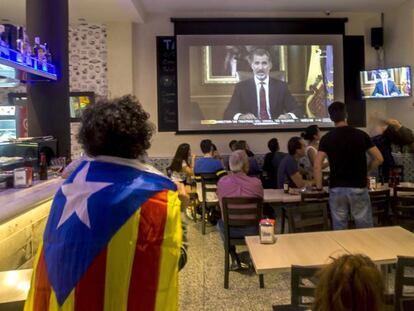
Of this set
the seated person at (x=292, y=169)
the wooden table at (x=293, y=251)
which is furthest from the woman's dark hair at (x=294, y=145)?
the wooden table at (x=293, y=251)

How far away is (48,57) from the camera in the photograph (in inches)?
161

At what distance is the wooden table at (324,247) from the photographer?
7.91ft

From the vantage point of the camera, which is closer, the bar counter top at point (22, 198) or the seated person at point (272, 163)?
the bar counter top at point (22, 198)

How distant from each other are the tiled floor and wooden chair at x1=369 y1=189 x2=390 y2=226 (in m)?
1.19

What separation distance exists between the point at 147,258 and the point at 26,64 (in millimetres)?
2786

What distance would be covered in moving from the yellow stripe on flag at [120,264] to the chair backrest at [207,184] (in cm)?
417

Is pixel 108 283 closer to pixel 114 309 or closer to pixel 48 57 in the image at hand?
pixel 114 309

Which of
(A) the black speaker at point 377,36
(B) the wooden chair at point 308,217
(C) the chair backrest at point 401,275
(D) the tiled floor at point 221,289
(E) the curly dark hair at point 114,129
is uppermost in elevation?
(A) the black speaker at point 377,36

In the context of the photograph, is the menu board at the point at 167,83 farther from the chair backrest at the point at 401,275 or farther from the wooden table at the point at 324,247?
the chair backrest at the point at 401,275

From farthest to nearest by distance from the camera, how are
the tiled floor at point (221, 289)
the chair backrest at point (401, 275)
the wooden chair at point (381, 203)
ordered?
the wooden chair at point (381, 203)
the tiled floor at point (221, 289)
the chair backrest at point (401, 275)

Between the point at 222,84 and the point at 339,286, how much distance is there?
22.7 ft

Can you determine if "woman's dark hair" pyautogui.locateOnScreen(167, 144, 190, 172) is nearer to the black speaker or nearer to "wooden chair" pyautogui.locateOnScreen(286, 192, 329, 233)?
"wooden chair" pyautogui.locateOnScreen(286, 192, 329, 233)

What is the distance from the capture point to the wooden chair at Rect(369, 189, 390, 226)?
164 inches

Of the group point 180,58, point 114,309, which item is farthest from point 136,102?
point 180,58
